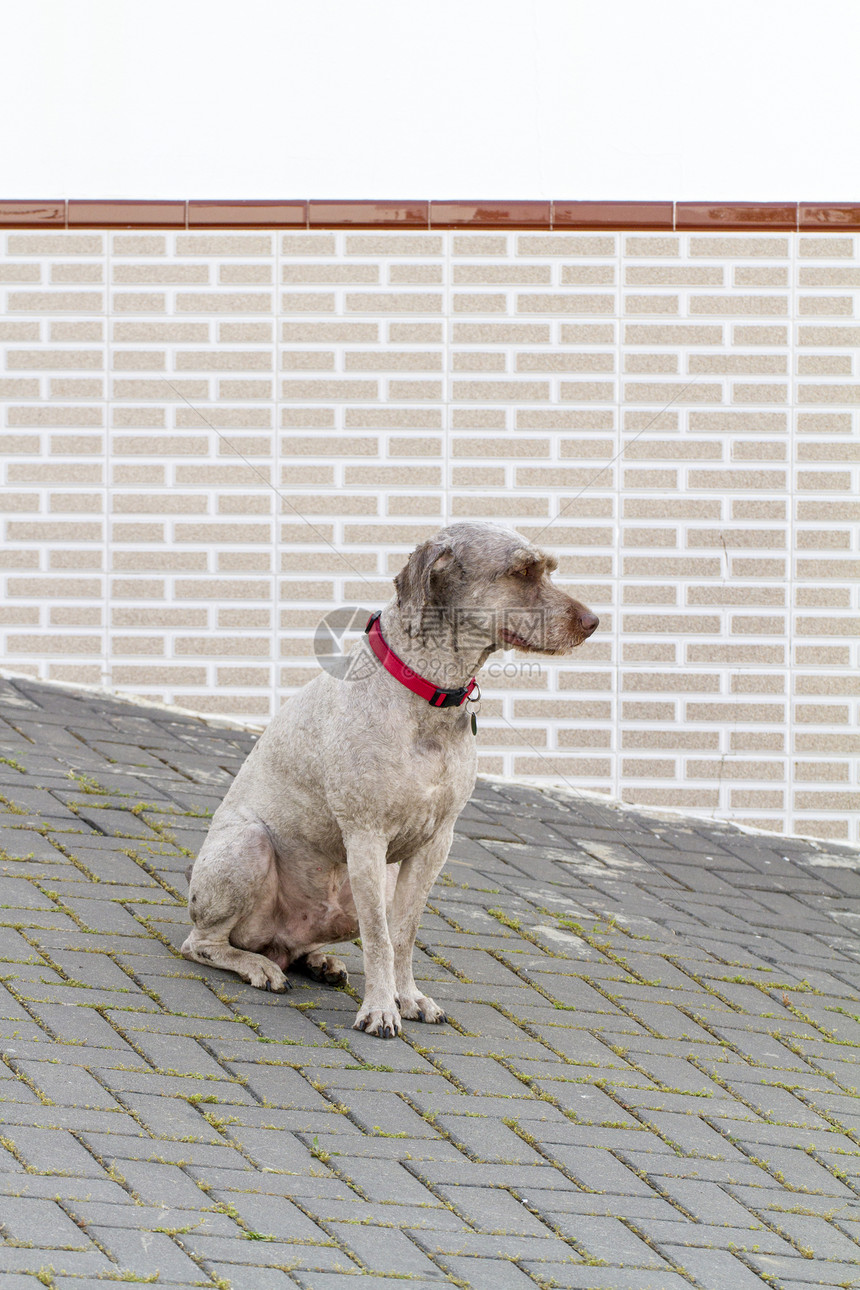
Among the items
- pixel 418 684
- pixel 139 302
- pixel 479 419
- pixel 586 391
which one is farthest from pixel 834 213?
pixel 418 684

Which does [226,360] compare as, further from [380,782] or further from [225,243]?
[380,782]

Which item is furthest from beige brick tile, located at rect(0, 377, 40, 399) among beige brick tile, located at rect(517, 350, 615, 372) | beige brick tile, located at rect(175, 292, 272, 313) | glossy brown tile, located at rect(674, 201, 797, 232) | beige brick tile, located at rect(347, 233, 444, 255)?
glossy brown tile, located at rect(674, 201, 797, 232)

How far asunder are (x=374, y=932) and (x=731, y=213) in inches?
188

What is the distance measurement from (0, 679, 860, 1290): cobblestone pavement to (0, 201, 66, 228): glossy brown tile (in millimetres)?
2986

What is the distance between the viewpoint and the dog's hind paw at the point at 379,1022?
4020 millimetres

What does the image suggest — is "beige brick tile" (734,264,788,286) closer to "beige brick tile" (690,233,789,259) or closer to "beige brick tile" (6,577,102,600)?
"beige brick tile" (690,233,789,259)

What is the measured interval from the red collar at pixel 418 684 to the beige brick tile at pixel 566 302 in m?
3.70

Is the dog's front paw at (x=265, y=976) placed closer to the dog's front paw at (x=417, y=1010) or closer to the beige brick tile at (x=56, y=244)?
the dog's front paw at (x=417, y=1010)

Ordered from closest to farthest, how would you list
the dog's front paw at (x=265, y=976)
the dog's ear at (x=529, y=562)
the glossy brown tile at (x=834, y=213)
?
the dog's ear at (x=529, y=562) < the dog's front paw at (x=265, y=976) < the glossy brown tile at (x=834, y=213)

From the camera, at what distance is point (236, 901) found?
4.21 m

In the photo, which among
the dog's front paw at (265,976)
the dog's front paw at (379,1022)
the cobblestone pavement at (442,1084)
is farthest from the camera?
the dog's front paw at (265,976)

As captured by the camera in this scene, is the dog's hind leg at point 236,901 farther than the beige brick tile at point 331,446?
No

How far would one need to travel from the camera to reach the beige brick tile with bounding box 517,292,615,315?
7.22m

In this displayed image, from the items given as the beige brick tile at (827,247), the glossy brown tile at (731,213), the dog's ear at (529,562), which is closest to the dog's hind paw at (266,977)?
the dog's ear at (529,562)
